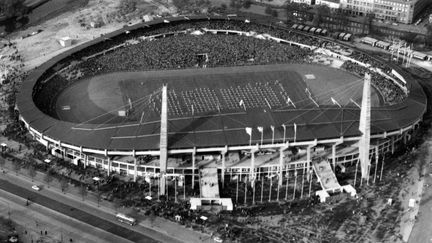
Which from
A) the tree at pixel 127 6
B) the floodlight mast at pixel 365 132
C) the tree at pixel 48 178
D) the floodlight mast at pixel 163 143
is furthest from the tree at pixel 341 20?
the tree at pixel 48 178

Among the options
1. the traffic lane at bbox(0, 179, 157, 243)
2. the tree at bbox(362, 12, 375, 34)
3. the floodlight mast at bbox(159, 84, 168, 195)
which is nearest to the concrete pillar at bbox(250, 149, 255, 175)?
the floodlight mast at bbox(159, 84, 168, 195)

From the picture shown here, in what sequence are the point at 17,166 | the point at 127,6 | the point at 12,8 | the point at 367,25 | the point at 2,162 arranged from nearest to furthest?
the point at 17,166
the point at 2,162
the point at 367,25
the point at 127,6
the point at 12,8

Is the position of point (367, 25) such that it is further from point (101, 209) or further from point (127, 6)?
point (101, 209)

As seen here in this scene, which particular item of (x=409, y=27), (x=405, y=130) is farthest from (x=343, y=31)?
(x=405, y=130)

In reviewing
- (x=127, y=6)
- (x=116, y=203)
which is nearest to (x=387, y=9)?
(x=127, y=6)

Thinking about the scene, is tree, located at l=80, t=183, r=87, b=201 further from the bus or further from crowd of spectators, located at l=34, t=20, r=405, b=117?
crowd of spectators, located at l=34, t=20, r=405, b=117

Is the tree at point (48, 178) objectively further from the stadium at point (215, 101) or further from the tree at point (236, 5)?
the tree at point (236, 5)
